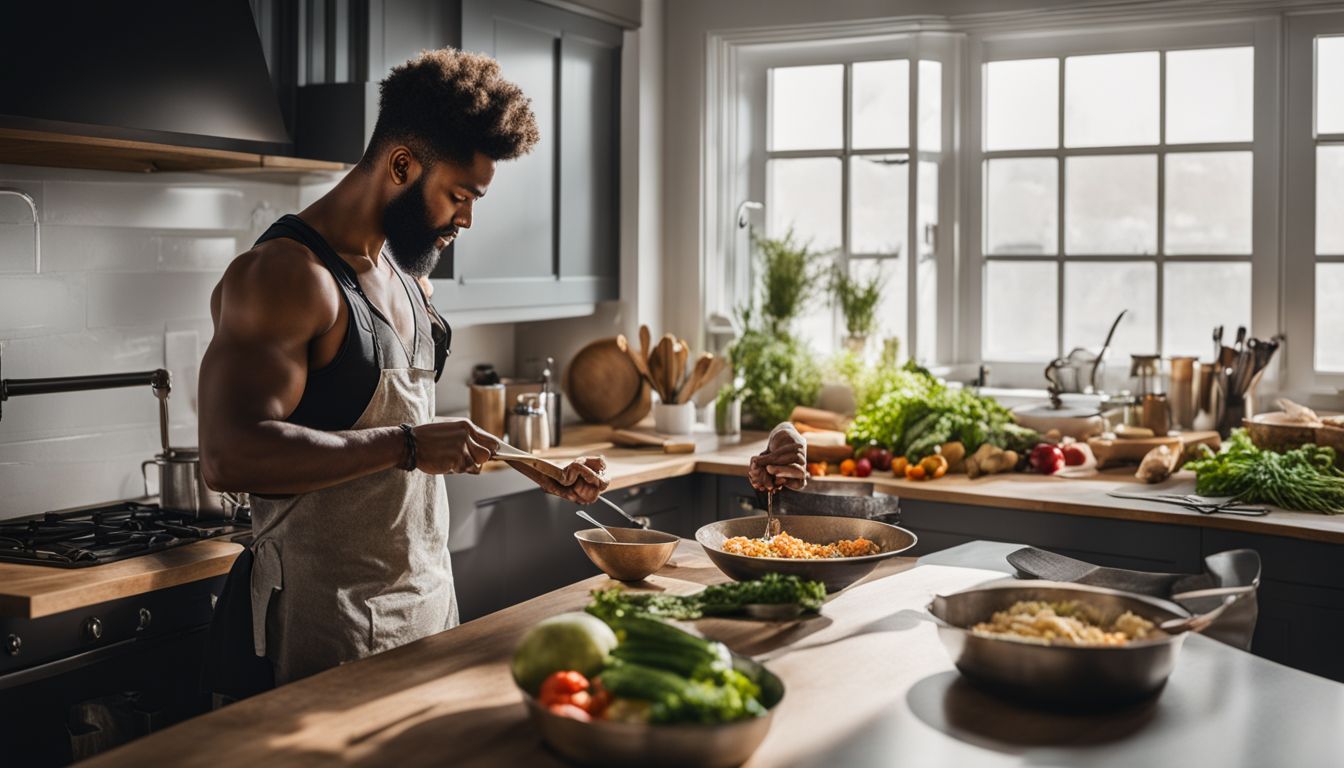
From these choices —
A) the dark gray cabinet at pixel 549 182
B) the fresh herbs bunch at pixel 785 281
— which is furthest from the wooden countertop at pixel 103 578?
the fresh herbs bunch at pixel 785 281

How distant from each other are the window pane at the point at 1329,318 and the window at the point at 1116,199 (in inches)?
8.3

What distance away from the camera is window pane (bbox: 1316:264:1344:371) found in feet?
12.8

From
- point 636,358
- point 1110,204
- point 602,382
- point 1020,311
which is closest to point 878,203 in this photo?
point 1020,311

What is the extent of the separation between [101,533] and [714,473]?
191cm

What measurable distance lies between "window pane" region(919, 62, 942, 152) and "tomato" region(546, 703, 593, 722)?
3350 mm

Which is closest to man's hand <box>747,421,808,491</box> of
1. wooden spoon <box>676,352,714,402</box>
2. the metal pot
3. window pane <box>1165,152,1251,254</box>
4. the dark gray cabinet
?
the metal pot

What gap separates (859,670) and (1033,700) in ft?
0.85

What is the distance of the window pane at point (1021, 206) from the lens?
14.1 ft

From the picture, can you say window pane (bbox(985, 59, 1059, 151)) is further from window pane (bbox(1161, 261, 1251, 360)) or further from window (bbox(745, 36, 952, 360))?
window pane (bbox(1161, 261, 1251, 360))

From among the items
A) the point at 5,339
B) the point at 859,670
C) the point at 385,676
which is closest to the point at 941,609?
the point at 859,670

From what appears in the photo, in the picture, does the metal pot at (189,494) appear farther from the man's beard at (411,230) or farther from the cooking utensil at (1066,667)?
the cooking utensil at (1066,667)

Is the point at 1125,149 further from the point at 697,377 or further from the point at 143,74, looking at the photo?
the point at 143,74

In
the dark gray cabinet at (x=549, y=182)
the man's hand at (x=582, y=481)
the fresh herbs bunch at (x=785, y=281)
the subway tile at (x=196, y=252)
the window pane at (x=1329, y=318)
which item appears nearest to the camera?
the man's hand at (x=582, y=481)

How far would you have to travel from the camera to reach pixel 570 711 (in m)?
1.42
